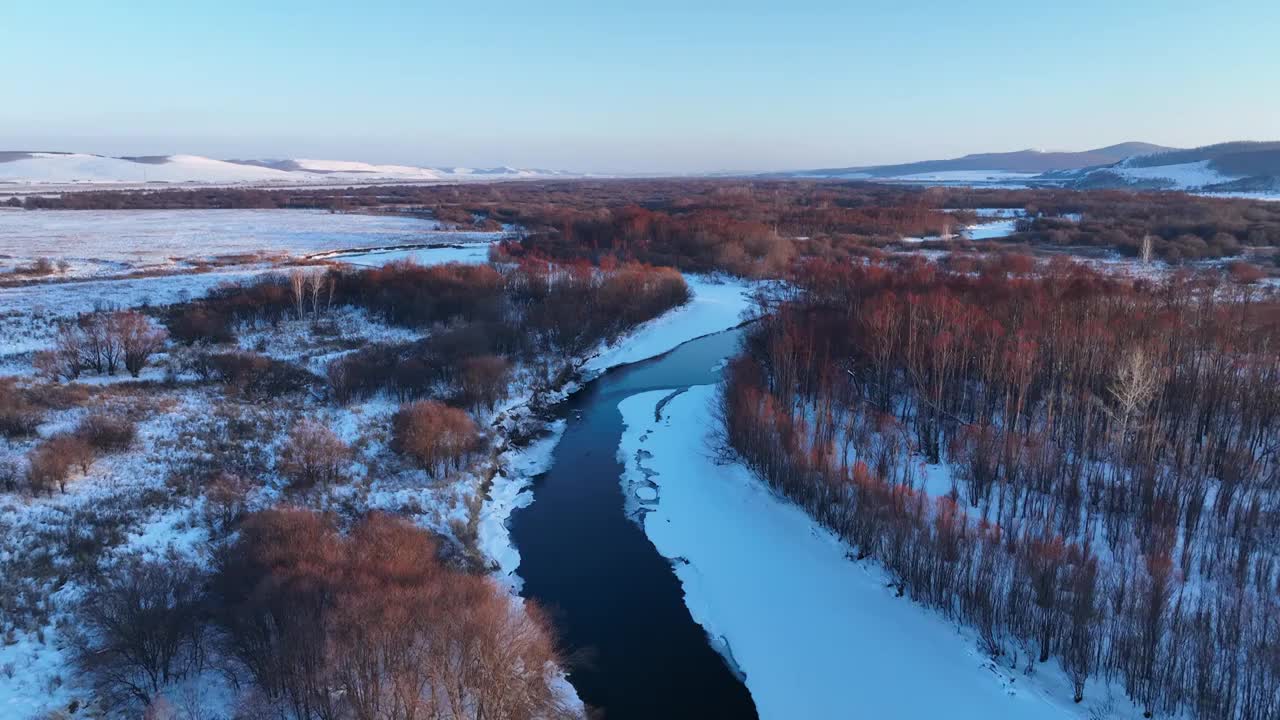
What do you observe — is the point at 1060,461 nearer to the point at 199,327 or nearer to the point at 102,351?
the point at 102,351

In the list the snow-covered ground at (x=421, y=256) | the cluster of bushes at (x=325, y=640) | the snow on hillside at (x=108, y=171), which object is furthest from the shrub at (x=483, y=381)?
the snow on hillside at (x=108, y=171)

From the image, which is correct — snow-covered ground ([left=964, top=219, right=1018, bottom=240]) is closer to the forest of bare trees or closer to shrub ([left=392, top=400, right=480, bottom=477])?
the forest of bare trees

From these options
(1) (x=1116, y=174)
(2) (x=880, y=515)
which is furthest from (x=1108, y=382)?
(1) (x=1116, y=174)

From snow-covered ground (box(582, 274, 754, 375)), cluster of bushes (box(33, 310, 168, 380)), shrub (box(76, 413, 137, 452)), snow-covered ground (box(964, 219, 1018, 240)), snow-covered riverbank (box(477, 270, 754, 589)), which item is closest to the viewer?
snow-covered riverbank (box(477, 270, 754, 589))

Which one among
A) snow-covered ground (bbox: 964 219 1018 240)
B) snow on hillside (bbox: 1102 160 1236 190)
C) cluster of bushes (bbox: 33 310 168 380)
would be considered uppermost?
snow on hillside (bbox: 1102 160 1236 190)

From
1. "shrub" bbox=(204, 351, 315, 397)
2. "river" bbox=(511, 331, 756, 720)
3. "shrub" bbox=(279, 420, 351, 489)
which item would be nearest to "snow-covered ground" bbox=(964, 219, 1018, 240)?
"river" bbox=(511, 331, 756, 720)

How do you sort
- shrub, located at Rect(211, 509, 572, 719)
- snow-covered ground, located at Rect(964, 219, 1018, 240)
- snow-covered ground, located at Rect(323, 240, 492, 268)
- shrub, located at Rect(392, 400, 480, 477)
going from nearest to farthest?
1. shrub, located at Rect(211, 509, 572, 719)
2. shrub, located at Rect(392, 400, 480, 477)
3. snow-covered ground, located at Rect(323, 240, 492, 268)
4. snow-covered ground, located at Rect(964, 219, 1018, 240)

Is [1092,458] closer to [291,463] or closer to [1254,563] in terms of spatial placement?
[1254,563]
